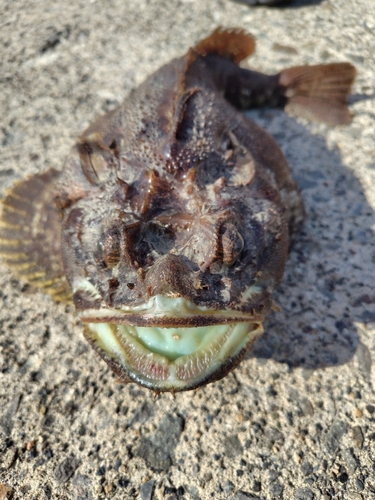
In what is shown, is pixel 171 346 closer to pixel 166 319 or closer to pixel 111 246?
pixel 166 319

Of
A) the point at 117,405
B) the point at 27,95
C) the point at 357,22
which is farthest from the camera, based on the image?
the point at 357,22

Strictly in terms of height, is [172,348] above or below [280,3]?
below

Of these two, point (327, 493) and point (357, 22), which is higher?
point (357, 22)

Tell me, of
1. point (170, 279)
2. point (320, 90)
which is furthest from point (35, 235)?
point (320, 90)

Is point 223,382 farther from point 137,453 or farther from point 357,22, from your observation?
point 357,22

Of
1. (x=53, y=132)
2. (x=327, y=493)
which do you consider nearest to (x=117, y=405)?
(x=327, y=493)

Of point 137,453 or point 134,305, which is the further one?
point 137,453

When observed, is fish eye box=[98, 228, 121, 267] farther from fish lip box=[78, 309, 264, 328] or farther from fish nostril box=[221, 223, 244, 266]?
fish nostril box=[221, 223, 244, 266]
